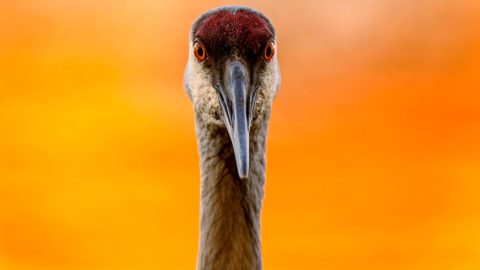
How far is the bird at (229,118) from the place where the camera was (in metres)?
4.31

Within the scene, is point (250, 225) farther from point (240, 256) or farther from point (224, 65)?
point (224, 65)

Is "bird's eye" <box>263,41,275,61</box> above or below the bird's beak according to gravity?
above

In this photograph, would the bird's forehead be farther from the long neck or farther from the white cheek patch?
the long neck

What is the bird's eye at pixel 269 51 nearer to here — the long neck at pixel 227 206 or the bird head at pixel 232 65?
the bird head at pixel 232 65

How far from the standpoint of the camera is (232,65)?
4.27m

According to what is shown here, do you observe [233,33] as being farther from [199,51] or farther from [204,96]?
[204,96]

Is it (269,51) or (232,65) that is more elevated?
(269,51)

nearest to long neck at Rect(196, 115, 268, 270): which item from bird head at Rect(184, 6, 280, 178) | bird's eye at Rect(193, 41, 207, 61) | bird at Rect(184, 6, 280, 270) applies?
bird at Rect(184, 6, 280, 270)

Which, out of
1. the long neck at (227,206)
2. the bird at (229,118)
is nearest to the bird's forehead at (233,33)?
the bird at (229,118)

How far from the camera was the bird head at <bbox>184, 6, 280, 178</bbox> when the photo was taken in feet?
13.9

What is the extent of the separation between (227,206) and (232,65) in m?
0.77

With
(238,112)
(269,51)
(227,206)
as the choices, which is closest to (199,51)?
(269,51)

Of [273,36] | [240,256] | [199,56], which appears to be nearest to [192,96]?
[199,56]

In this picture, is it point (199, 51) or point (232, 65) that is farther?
point (199, 51)
